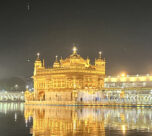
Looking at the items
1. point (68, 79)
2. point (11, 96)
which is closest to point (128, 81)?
point (68, 79)

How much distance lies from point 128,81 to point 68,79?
1580 centimetres

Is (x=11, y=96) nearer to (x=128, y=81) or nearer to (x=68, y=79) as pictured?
(x=128, y=81)

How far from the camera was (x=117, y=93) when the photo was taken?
6600cm

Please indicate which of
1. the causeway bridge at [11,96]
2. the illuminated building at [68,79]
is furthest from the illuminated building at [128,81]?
Answer: the causeway bridge at [11,96]

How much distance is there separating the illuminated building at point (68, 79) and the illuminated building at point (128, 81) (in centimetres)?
638

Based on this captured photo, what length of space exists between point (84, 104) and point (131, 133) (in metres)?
40.0

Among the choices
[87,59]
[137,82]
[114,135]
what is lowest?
[114,135]

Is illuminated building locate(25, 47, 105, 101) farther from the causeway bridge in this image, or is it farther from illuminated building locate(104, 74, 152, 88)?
the causeway bridge

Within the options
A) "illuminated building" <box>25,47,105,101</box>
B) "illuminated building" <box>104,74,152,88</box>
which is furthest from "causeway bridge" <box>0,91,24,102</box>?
"illuminated building" <box>104,74,152,88</box>

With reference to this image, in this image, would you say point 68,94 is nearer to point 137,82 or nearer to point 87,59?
point 87,59

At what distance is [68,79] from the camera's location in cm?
6462

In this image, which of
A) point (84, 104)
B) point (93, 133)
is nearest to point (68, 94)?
point (84, 104)

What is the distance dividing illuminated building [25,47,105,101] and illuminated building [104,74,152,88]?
6380mm

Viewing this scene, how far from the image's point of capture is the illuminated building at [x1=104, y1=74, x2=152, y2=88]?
71.8 metres
